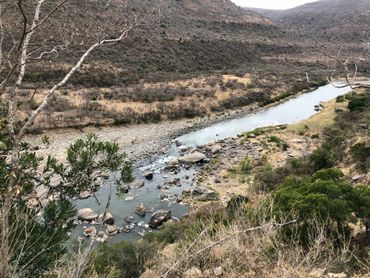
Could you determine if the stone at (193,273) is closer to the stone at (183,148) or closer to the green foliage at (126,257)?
the green foliage at (126,257)

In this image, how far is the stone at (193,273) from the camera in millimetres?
7470

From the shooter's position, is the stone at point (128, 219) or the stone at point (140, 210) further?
the stone at point (140, 210)

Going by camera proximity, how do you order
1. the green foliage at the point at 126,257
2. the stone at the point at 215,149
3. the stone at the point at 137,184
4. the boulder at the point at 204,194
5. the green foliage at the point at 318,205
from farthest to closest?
the stone at the point at 215,149 → the stone at the point at 137,184 → the boulder at the point at 204,194 → the green foliage at the point at 126,257 → the green foliage at the point at 318,205

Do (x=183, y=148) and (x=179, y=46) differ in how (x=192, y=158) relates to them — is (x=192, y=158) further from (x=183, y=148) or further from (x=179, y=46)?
(x=179, y=46)

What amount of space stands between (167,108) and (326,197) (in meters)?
30.6

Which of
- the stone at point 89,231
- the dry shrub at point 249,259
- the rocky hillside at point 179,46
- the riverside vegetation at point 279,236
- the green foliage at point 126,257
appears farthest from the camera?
the rocky hillside at point 179,46

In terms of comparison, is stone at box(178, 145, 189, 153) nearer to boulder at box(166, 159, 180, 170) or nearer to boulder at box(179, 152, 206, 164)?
boulder at box(179, 152, 206, 164)

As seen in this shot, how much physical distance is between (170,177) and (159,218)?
21.4 ft

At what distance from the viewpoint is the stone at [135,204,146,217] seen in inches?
746

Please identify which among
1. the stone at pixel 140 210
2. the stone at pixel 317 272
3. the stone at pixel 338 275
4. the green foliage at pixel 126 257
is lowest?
the stone at pixel 140 210

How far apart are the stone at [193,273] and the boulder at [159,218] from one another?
9.70 meters

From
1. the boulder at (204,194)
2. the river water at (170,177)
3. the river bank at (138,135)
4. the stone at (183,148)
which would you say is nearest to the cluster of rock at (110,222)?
the river water at (170,177)

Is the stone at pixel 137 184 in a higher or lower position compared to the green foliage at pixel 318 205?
lower

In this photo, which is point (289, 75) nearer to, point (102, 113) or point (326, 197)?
point (102, 113)
